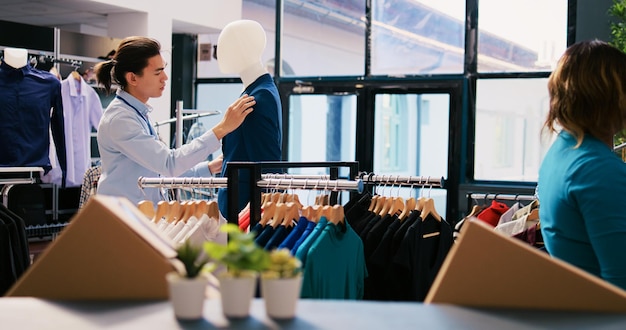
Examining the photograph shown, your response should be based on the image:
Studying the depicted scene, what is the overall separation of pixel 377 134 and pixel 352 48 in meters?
0.96

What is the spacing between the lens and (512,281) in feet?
4.65

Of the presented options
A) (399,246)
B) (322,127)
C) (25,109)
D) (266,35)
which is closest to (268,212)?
(399,246)

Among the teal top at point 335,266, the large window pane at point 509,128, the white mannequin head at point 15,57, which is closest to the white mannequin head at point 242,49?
Result: the teal top at point 335,266

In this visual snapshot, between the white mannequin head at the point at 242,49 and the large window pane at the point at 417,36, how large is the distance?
14.0ft

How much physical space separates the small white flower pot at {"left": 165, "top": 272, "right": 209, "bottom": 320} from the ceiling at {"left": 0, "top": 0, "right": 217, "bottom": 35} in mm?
7090

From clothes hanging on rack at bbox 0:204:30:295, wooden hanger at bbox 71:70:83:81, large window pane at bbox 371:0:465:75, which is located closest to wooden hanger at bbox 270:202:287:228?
clothes hanging on rack at bbox 0:204:30:295

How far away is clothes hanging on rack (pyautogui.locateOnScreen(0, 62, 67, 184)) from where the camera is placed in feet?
21.8

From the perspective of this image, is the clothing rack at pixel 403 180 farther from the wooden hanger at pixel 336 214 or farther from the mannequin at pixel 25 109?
the mannequin at pixel 25 109

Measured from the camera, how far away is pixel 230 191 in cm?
286

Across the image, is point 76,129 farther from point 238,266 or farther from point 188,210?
point 238,266

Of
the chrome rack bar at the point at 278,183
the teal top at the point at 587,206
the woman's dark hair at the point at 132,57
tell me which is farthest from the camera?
the woman's dark hair at the point at 132,57

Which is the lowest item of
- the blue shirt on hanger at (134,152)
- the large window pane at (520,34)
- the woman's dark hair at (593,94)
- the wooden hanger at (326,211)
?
the wooden hanger at (326,211)

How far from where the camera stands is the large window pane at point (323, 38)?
8297 millimetres

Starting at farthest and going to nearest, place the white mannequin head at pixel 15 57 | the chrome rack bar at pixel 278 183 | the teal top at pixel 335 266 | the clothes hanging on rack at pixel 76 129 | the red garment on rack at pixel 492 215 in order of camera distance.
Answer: the clothes hanging on rack at pixel 76 129
the white mannequin head at pixel 15 57
the red garment on rack at pixel 492 215
the chrome rack bar at pixel 278 183
the teal top at pixel 335 266
